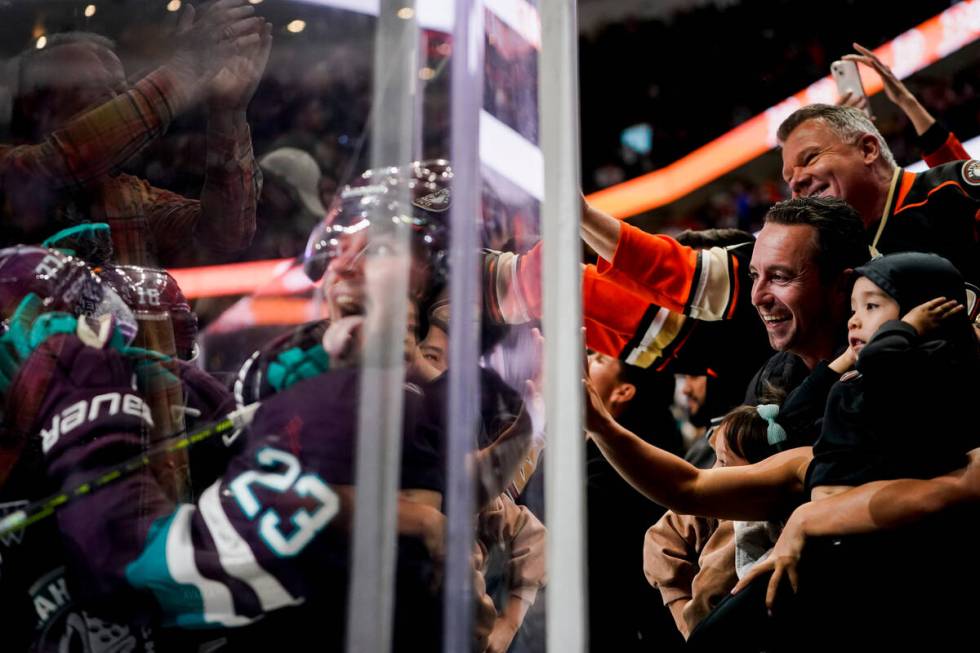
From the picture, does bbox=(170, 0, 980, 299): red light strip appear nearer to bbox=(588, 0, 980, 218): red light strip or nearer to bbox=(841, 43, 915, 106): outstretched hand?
bbox=(588, 0, 980, 218): red light strip

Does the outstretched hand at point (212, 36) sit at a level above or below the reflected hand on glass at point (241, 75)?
above

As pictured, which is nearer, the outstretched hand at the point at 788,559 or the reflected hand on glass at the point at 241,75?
the reflected hand on glass at the point at 241,75

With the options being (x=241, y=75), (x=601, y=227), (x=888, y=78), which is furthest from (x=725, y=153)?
(x=241, y=75)

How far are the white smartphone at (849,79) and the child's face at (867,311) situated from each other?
2.42ft

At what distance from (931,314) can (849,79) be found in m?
0.89

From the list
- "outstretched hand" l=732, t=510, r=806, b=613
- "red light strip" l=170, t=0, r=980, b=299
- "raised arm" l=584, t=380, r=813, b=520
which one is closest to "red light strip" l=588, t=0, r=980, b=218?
A: "red light strip" l=170, t=0, r=980, b=299

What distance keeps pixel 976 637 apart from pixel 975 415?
0.94ft

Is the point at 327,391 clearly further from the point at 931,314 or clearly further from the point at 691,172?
the point at 691,172

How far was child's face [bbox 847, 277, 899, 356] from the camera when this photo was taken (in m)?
1.50

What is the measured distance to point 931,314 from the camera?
144 centimetres

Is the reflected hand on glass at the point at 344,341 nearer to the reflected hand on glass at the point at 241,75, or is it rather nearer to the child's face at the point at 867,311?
the reflected hand on glass at the point at 241,75

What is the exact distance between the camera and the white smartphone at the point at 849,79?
217cm

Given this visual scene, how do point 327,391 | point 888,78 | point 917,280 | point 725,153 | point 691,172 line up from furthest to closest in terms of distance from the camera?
point 691,172 → point 725,153 → point 888,78 → point 917,280 → point 327,391

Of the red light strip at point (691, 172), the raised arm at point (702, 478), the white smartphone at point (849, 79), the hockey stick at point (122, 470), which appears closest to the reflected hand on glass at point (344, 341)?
the hockey stick at point (122, 470)
